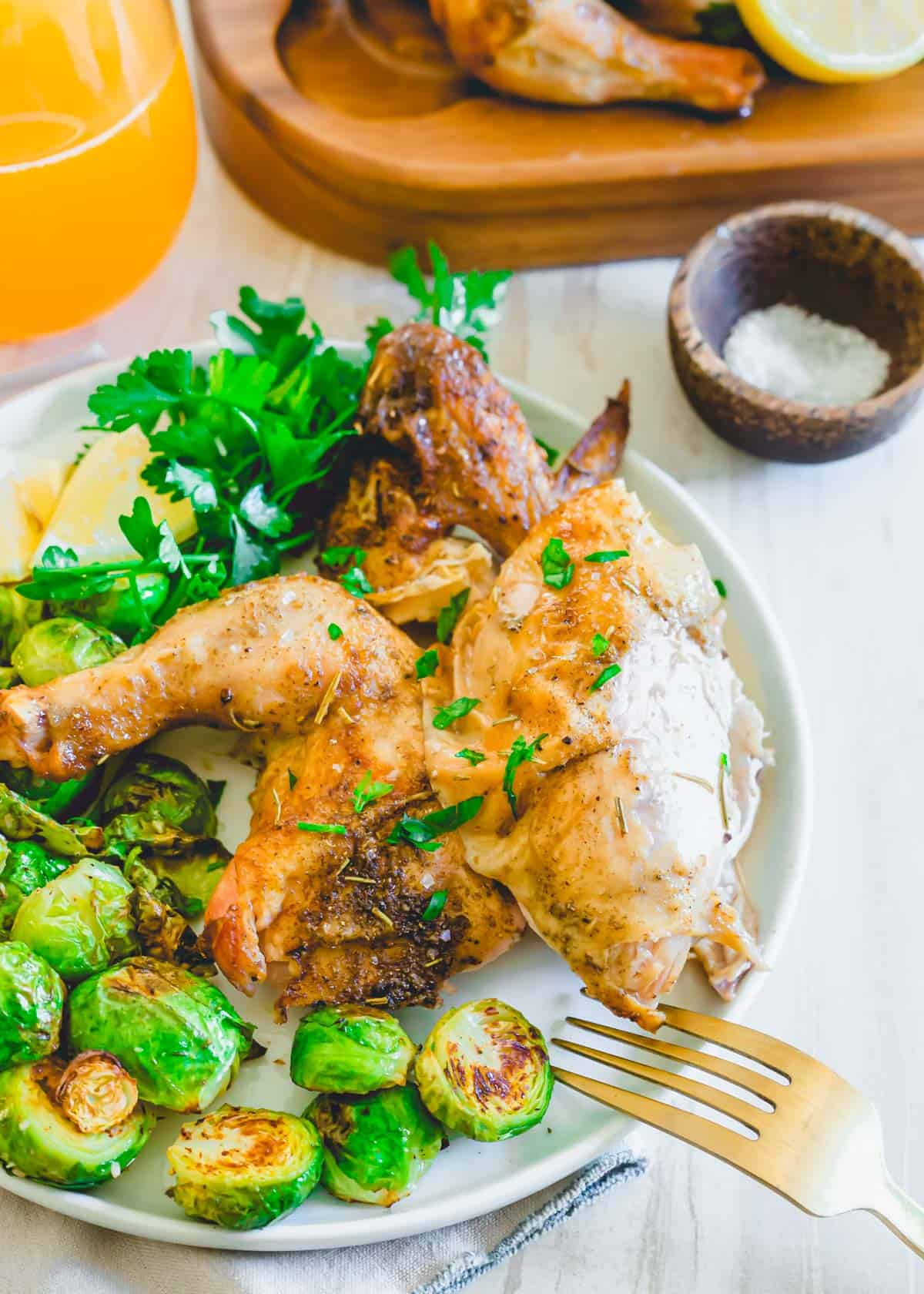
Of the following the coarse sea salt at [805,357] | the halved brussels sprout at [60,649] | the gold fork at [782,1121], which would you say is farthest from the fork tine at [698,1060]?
the coarse sea salt at [805,357]

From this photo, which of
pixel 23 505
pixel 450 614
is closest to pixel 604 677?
pixel 450 614

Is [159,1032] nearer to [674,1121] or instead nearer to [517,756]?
[517,756]

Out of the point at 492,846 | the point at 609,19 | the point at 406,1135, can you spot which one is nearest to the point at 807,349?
the point at 609,19

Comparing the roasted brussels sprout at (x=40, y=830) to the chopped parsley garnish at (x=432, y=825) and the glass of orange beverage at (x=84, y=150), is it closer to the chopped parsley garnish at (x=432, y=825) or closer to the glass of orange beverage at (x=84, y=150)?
the chopped parsley garnish at (x=432, y=825)

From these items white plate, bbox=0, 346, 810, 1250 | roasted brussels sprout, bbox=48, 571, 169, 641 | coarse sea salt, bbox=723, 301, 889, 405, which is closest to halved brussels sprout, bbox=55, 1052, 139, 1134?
white plate, bbox=0, 346, 810, 1250

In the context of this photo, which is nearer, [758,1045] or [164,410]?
[758,1045]

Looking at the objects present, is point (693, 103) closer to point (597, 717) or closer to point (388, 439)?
point (388, 439)
